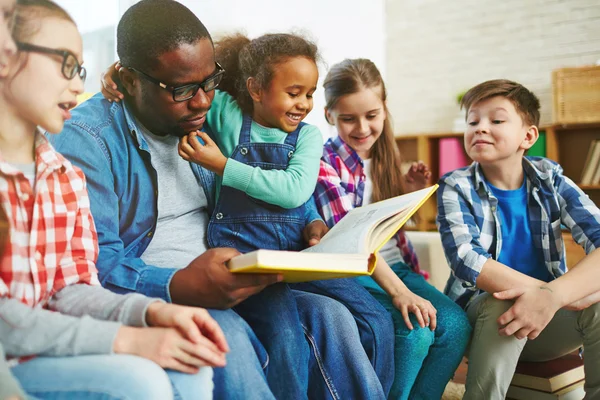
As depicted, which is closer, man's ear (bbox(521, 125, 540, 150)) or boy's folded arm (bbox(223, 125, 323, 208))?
boy's folded arm (bbox(223, 125, 323, 208))

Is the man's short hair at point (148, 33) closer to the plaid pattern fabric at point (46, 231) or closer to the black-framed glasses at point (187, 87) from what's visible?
the black-framed glasses at point (187, 87)

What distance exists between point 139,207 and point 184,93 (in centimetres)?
21

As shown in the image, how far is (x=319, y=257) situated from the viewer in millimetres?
827

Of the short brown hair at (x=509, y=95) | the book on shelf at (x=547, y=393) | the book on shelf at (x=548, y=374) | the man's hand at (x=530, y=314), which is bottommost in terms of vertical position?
the book on shelf at (x=547, y=393)

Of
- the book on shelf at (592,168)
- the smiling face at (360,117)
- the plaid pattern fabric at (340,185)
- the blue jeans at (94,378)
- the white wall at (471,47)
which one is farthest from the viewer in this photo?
the white wall at (471,47)

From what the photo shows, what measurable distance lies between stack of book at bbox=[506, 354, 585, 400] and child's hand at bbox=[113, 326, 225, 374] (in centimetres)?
101

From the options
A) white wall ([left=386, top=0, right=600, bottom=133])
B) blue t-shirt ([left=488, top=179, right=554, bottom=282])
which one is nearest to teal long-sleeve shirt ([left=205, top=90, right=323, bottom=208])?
blue t-shirt ([left=488, top=179, right=554, bottom=282])

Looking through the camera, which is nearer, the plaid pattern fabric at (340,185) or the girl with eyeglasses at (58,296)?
the girl with eyeglasses at (58,296)

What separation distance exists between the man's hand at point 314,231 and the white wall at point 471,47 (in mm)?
2286

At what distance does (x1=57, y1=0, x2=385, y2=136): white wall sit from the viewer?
0.93 metres

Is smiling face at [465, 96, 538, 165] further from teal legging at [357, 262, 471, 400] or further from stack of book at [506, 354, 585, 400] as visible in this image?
stack of book at [506, 354, 585, 400]

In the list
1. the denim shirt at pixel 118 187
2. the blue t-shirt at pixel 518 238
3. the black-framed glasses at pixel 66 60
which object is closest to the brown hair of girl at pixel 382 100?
the blue t-shirt at pixel 518 238

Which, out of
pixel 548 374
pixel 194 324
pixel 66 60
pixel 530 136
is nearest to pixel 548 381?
pixel 548 374

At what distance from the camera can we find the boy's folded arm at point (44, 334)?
0.72 m
